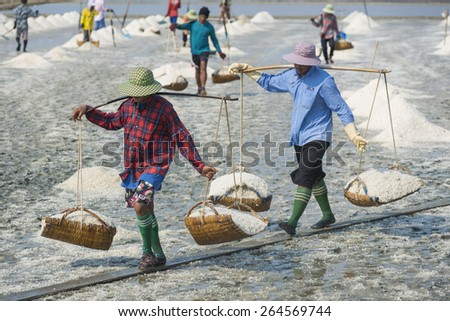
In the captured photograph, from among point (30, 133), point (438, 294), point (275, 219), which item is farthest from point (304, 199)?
point (30, 133)

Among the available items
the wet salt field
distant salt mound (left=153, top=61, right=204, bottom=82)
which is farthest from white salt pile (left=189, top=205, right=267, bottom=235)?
distant salt mound (left=153, top=61, right=204, bottom=82)

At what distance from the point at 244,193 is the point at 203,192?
5.89 ft

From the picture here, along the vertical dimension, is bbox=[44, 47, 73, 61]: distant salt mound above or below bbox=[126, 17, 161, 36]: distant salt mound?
above

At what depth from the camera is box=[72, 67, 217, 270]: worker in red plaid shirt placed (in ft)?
23.3

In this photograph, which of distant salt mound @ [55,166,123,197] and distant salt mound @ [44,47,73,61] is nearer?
distant salt mound @ [55,166,123,197]

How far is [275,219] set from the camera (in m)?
9.12

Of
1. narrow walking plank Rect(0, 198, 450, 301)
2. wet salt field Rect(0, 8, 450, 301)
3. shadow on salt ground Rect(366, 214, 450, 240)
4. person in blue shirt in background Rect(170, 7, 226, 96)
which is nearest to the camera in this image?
narrow walking plank Rect(0, 198, 450, 301)

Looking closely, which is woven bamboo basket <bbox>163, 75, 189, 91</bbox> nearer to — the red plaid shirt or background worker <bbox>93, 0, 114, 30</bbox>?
the red plaid shirt

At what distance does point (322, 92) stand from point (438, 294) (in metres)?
2.17

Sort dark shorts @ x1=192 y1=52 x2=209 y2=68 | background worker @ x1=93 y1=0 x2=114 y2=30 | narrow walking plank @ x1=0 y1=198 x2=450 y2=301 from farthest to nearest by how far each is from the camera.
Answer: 1. background worker @ x1=93 y1=0 x2=114 y2=30
2. dark shorts @ x1=192 y1=52 x2=209 y2=68
3. narrow walking plank @ x1=0 y1=198 x2=450 y2=301

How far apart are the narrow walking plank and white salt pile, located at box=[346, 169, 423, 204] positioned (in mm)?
366

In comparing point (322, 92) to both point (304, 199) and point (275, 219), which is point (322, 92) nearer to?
point (304, 199)

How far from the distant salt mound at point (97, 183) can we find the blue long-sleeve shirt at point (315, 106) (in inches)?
104
